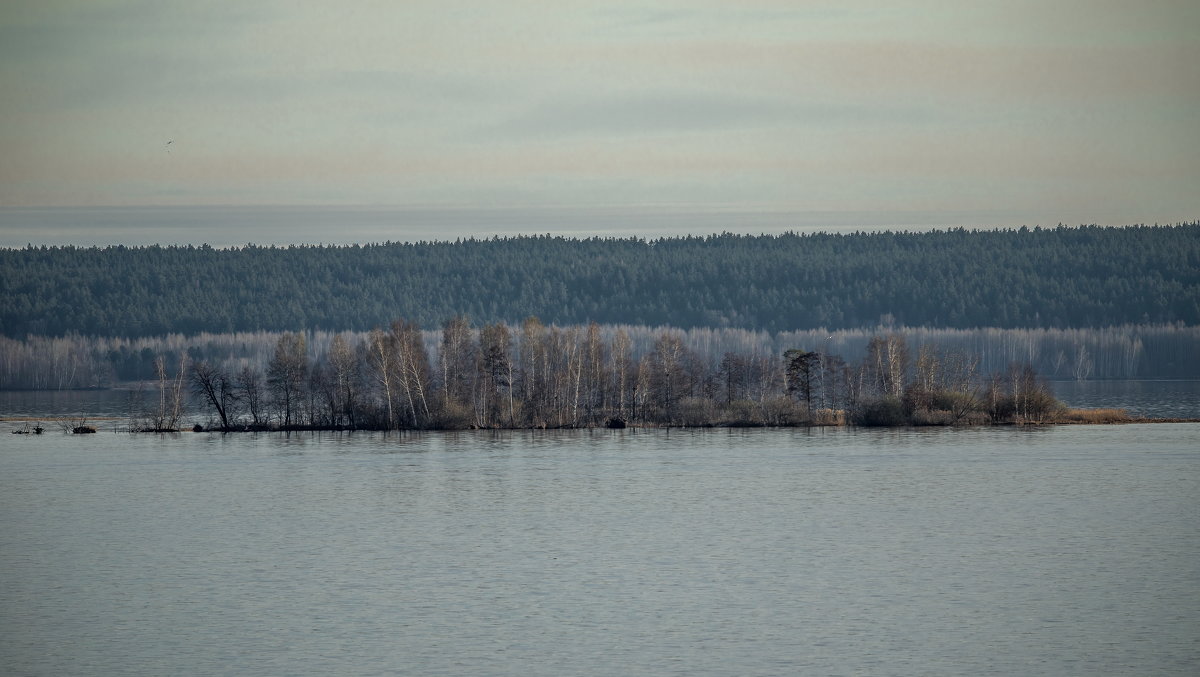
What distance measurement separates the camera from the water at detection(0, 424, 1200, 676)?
22.2 m

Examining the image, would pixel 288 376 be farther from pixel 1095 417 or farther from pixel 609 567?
pixel 609 567

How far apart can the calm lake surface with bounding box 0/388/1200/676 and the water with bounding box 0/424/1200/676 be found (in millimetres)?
97

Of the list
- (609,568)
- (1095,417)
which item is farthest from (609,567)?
(1095,417)

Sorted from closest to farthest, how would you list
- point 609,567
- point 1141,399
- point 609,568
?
point 609,568 → point 609,567 → point 1141,399

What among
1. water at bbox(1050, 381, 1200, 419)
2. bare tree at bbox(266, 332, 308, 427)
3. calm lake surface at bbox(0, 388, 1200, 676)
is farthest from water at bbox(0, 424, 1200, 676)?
water at bbox(1050, 381, 1200, 419)

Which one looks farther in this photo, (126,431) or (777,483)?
(126,431)

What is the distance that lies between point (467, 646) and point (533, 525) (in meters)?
13.8

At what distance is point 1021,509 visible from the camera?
127 feet

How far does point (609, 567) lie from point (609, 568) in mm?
125

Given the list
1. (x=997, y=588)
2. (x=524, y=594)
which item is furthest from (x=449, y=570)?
(x=997, y=588)

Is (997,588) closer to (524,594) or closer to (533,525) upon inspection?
(524,594)

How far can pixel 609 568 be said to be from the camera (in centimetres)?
2973

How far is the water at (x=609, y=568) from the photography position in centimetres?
2220

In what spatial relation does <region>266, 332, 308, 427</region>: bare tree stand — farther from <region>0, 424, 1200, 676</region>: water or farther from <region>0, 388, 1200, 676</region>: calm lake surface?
<region>0, 424, 1200, 676</region>: water
